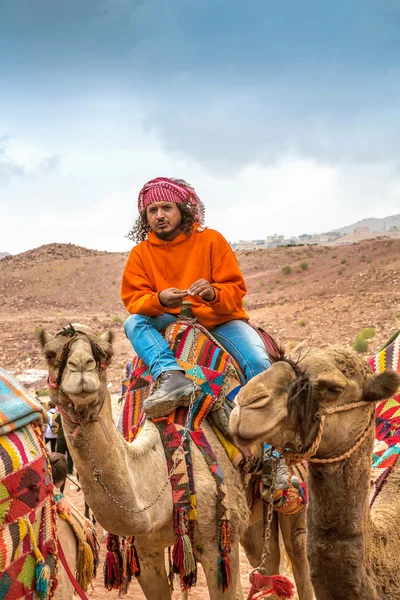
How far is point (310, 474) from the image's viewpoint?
326 centimetres

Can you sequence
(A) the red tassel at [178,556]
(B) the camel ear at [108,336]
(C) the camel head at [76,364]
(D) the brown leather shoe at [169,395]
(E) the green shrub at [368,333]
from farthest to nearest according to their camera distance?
(E) the green shrub at [368,333]
(D) the brown leather shoe at [169,395]
(A) the red tassel at [178,556]
(B) the camel ear at [108,336]
(C) the camel head at [76,364]

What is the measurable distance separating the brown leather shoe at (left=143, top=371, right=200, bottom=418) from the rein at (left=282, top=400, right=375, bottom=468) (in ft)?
5.74

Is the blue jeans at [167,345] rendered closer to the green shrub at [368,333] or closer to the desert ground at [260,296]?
the desert ground at [260,296]

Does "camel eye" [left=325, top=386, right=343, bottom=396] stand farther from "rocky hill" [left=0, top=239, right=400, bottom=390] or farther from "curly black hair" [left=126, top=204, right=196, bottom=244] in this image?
"rocky hill" [left=0, top=239, right=400, bottom=390]

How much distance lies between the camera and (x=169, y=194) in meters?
5.67

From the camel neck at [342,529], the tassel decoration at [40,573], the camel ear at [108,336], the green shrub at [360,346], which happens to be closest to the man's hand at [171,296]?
the camel ear at [108,336]

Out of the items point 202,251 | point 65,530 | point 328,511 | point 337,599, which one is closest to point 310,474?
point 328,511

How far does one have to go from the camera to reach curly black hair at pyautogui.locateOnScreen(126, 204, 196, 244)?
18.8 ft

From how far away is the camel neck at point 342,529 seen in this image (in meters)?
3.11

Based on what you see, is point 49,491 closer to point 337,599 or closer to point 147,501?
point 147,501

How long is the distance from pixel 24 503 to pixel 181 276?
2.81 meters

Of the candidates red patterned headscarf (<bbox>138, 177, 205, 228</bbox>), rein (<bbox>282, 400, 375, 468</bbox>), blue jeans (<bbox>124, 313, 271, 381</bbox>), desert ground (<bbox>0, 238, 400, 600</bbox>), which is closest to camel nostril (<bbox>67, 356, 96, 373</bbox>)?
rein (<bbox>282, 400, 375, 468</bbox>)

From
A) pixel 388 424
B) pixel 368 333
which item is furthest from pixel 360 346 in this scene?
pixel 388 424

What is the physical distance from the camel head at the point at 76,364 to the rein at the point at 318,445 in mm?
1145
